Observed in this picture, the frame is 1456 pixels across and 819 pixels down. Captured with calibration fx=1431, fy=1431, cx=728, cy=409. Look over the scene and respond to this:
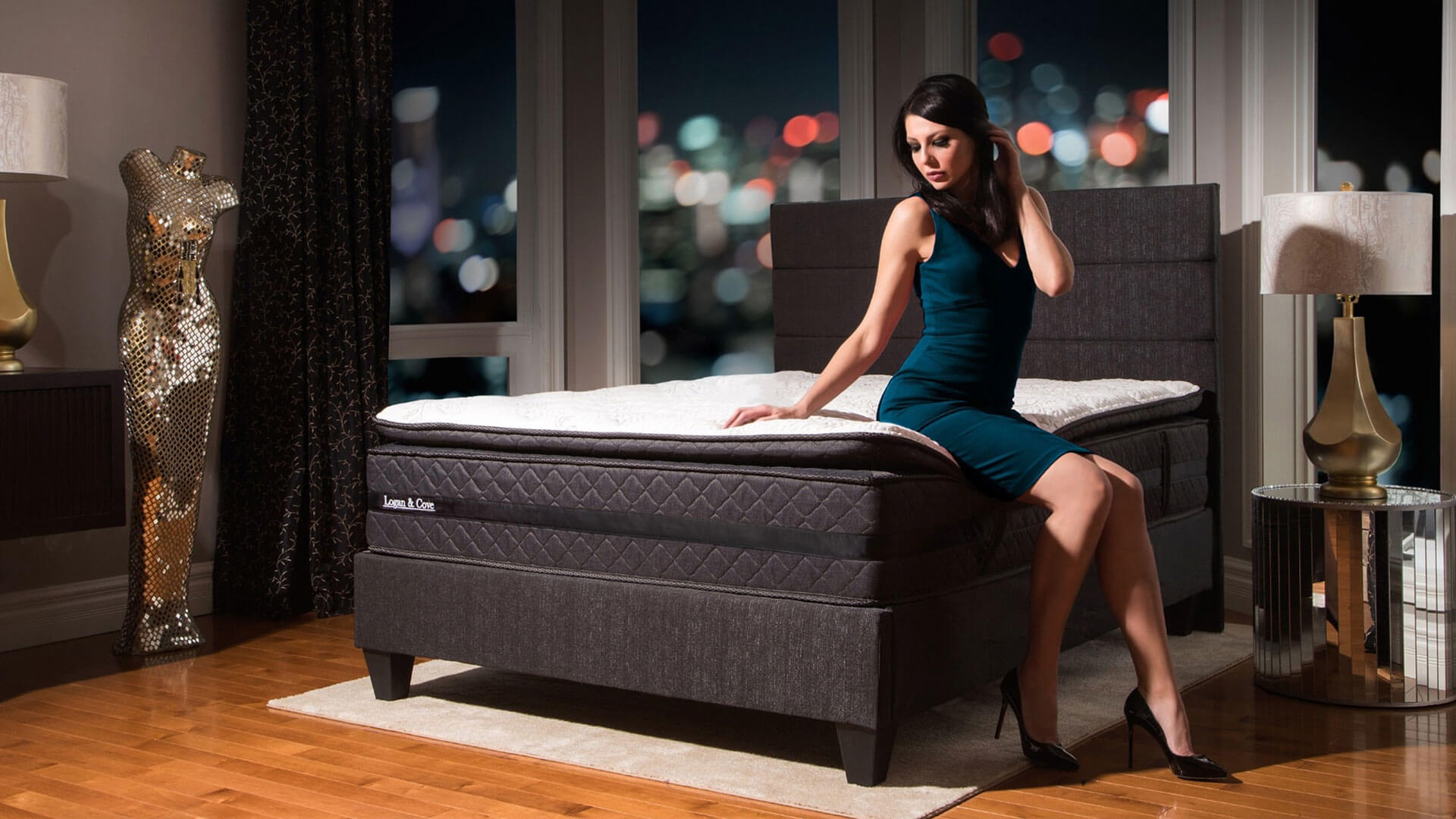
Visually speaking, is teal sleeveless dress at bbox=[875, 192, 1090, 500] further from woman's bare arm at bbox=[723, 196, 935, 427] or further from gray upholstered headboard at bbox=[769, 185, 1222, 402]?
gray upholstered headboard at bbox=[769, 185, 1222, 402]

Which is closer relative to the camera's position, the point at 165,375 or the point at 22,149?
the point at 22,149

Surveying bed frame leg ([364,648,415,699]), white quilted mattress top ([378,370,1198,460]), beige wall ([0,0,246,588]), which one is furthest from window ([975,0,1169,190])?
bed frame leg ([364,648,415,699])

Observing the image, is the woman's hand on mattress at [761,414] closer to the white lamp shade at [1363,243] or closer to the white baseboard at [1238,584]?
the white lamp shade at [1363,243]

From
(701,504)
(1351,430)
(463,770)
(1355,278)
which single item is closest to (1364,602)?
(1351,430)

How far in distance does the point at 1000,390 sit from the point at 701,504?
0.63m

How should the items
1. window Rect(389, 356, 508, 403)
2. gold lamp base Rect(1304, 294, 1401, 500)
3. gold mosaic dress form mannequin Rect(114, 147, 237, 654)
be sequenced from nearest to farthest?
1. gold lamp base Rect(1304, 294, 1401, 500)
2. gold mosaic dress form mannequin Rect(114, 147, 237, 654)
3. window Rect(389, 356, 508, 403)

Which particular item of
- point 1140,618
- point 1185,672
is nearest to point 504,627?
point 1140,618

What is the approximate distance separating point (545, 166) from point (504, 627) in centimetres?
279

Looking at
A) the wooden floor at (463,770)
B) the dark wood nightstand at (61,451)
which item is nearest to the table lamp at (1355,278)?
the wooden floor at (463,770)

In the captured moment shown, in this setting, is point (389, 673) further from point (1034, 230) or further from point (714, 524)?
point (1034, 230)

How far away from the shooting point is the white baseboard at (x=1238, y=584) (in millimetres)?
4121

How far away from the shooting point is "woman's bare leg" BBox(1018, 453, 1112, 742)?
8.29ft

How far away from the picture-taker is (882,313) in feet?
8.85

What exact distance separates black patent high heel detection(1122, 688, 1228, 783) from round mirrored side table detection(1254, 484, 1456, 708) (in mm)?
670
